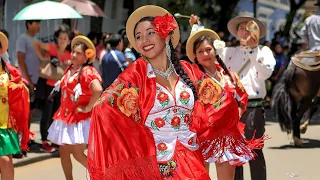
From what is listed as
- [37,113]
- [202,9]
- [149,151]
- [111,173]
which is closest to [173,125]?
[149,151]

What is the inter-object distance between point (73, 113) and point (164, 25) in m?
3.04

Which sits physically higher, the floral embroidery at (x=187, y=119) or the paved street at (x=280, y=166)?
the floral embroidery at (x=187, y=119)

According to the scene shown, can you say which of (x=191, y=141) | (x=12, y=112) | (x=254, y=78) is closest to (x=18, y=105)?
(x=12, y=112)

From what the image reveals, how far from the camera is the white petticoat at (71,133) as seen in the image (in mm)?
7382

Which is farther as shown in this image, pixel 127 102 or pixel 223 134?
pixel 223 134

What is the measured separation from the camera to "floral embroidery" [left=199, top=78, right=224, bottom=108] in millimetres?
4918

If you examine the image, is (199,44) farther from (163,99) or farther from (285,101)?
(285,101)

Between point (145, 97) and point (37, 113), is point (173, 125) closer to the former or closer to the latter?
point (145, 97)

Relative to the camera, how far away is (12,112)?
6754mm

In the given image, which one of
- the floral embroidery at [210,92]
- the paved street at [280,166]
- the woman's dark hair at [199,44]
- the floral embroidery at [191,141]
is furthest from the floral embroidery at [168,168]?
the paved street at [280,166]

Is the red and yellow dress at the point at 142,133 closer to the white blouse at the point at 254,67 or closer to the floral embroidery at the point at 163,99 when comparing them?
the floral embroidery at the point at 163,99

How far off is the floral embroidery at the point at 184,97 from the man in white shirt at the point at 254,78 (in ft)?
7.45

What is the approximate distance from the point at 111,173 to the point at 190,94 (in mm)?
792

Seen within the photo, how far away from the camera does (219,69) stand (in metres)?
6.51
